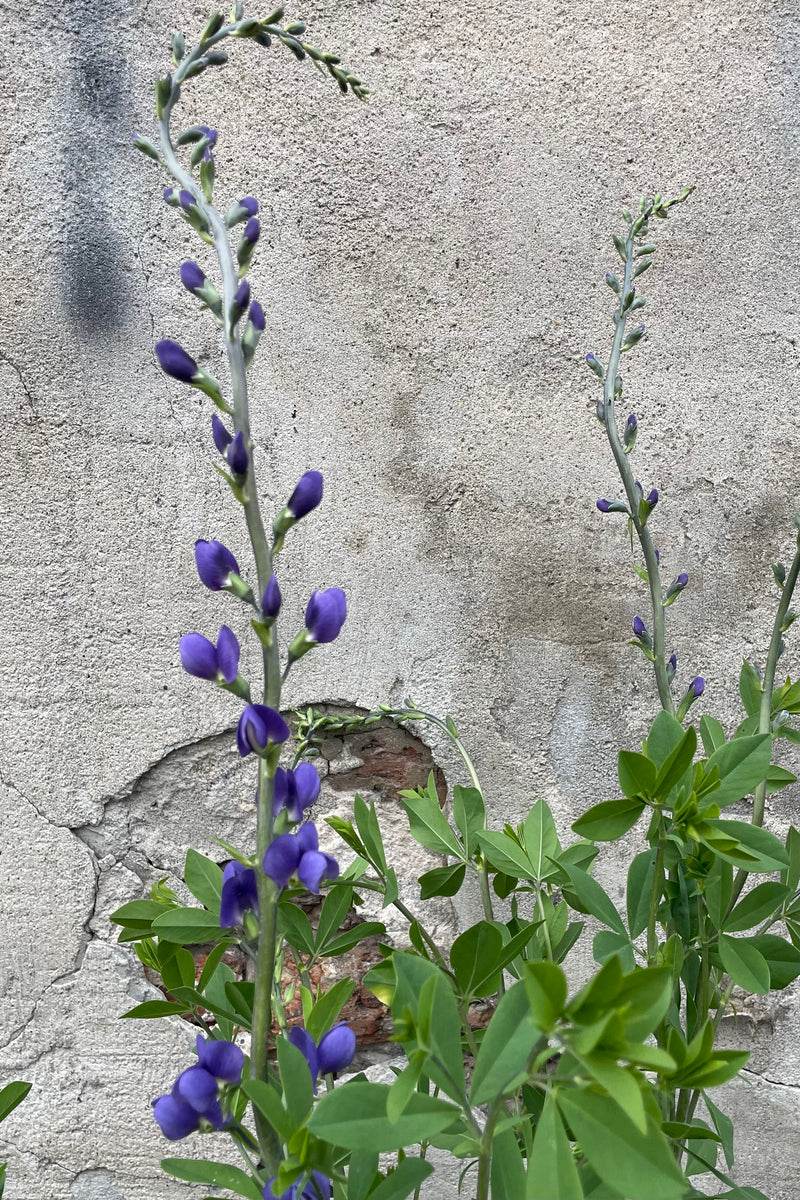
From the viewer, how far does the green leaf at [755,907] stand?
66cm

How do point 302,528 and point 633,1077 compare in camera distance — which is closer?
point 633,1077

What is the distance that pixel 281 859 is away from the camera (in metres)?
0.43

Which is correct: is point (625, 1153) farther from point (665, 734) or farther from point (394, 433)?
point (394, 433)

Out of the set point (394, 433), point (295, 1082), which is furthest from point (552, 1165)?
point (394, 433)

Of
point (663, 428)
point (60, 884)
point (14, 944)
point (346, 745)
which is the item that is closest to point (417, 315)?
point (663, 428)

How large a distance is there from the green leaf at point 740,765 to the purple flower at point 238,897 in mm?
328

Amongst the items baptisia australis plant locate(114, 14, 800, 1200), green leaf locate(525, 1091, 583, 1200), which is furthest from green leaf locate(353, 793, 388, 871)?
green leaf locate(525, 1091, 583, 1200)

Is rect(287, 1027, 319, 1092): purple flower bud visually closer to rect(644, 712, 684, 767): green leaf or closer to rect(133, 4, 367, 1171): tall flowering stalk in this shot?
rect(133, 4, 367, 1171): tall flowering stalk

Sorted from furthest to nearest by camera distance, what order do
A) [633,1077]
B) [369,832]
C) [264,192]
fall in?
[264,192]
[369,832]
[633,1077]

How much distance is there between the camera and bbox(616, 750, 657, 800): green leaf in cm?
54

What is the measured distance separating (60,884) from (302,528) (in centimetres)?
65

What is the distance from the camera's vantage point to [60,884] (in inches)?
48.3

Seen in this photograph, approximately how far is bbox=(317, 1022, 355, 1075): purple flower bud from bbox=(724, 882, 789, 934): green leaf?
346mm

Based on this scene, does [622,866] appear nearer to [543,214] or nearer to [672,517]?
[672,517]
